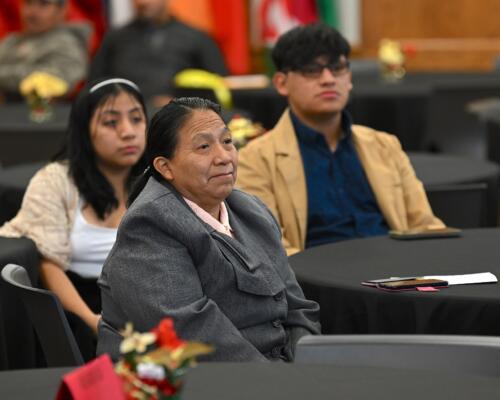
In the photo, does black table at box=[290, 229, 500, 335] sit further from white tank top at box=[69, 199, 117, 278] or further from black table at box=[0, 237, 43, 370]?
black table at box=[0, 237, 43, 370]

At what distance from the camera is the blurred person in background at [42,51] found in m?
9.63

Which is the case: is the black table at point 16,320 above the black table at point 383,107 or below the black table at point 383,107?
above

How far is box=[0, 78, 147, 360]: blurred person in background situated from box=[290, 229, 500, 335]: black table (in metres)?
0.69

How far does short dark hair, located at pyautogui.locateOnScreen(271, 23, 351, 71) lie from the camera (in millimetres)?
4898

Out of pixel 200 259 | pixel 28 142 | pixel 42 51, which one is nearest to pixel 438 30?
pixel 42 51

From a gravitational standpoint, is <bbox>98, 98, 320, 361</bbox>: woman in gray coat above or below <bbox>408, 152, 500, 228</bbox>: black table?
above

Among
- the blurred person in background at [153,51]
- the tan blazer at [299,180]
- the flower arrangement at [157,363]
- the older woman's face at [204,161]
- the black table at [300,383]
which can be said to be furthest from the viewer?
the blurred person in background at [153,51]

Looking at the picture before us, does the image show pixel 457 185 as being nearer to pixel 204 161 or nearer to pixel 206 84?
pixel 204 161

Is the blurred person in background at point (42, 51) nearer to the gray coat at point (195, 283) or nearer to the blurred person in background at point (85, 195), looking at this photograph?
the blurred person in background at point (85, 195)

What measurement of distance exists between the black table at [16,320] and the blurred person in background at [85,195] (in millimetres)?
90

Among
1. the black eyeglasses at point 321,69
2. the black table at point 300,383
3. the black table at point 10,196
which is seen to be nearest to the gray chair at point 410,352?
the black table at point 300,383

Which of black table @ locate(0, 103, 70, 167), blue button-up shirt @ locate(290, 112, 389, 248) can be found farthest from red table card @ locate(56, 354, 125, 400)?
black table @ locate(0, 103, 70, 167)

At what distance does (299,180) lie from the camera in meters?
4.75

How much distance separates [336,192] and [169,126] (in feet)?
4.86
